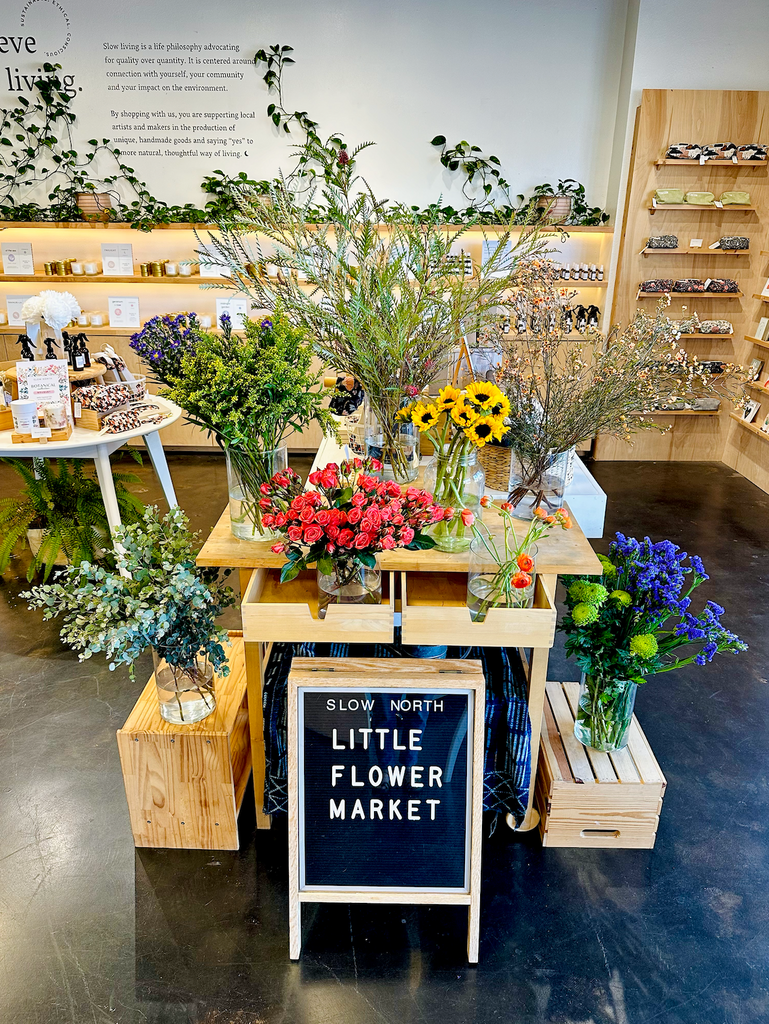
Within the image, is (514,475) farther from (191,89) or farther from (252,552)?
(191,89)

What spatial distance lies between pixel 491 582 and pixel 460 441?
0.40 metres

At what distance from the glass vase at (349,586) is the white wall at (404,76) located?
188 inches

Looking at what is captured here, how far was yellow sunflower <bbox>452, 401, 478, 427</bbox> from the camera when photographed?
6.17ft

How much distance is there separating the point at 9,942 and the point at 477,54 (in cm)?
598

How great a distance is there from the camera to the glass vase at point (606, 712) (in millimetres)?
2197

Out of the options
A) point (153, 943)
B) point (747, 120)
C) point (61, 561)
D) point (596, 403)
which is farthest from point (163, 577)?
point (747, 120)

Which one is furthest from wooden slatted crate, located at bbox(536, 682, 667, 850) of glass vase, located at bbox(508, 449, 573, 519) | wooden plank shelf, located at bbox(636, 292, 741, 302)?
wooden plank shelf, located at bbox(636, 292, 741, 302)

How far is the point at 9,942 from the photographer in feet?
6.27

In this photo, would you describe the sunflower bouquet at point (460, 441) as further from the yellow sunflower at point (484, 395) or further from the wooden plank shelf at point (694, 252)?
the wooden plank shelf at point (694, 252)

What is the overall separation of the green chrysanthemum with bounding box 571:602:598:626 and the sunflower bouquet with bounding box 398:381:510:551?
0.35 meters

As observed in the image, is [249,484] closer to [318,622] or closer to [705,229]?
[318,622]

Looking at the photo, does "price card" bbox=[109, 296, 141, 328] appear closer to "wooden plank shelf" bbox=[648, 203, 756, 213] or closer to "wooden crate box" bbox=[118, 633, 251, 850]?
"wooden plank shelf" bbox=[648, 203, 756, 213]

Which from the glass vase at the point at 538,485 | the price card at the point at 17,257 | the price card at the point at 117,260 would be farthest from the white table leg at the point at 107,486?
the price card at the point at 17,257

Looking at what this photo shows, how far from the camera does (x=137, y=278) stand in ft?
19.1
